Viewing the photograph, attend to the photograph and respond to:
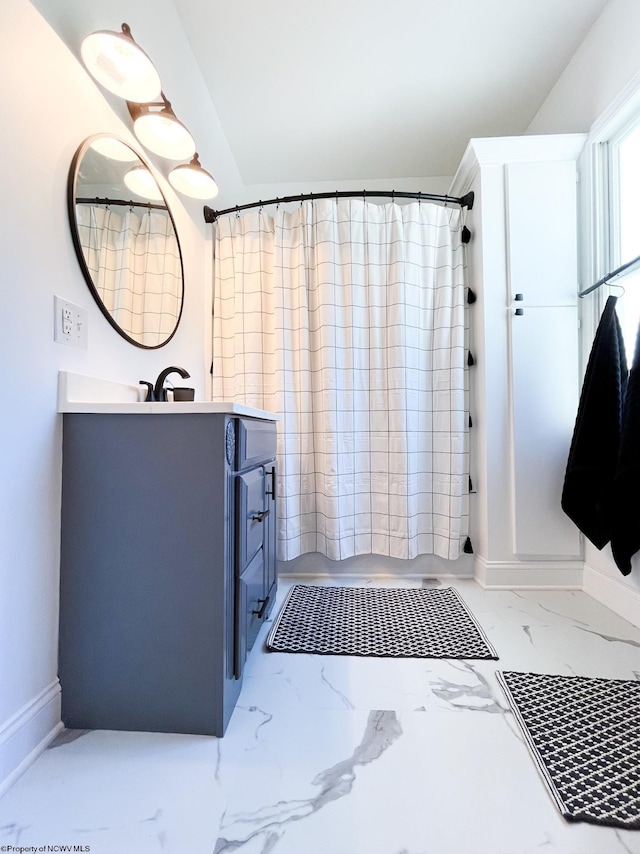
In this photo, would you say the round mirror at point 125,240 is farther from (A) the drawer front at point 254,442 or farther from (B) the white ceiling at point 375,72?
(B) the white ceiling at point 375,72

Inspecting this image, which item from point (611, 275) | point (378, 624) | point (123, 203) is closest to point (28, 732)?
point (378, 624)

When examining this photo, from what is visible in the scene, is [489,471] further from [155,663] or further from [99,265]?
[99,265]

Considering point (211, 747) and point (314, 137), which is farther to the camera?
point (314, 137)

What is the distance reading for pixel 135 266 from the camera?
1.43 m

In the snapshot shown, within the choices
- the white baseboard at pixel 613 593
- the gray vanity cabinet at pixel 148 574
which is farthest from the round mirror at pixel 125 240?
the white baseboard at pixel 613 593

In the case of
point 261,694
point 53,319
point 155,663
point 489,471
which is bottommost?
point 261,694

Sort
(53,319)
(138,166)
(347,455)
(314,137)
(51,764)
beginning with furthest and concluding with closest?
(314,137) < (347,455) < (138,166) < (53,319) < (51,764)

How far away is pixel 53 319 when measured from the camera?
1.05 meters

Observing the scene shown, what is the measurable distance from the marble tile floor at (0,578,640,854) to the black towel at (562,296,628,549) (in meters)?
0.62

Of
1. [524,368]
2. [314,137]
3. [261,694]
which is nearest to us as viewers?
[261,694]

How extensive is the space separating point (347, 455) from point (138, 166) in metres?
1.50

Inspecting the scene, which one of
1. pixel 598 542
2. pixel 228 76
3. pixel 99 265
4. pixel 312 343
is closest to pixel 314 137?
pixel 228 76

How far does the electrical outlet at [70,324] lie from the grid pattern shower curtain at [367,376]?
1017mm

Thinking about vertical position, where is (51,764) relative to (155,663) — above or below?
below
